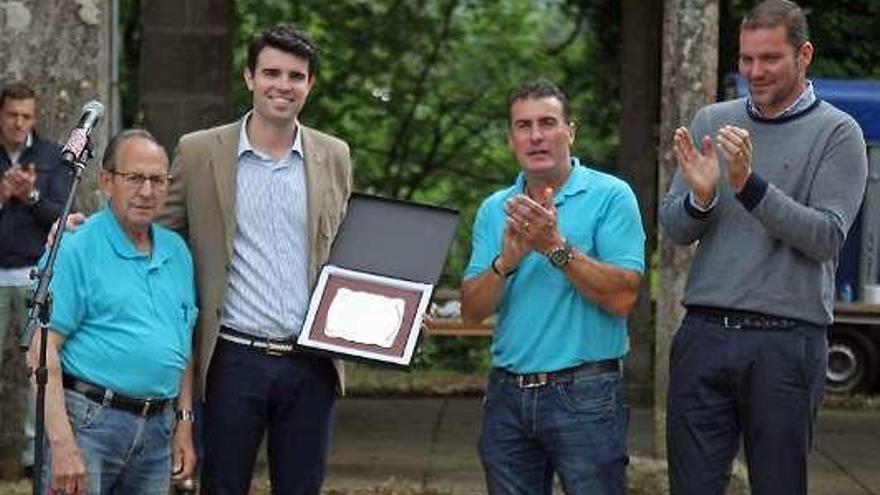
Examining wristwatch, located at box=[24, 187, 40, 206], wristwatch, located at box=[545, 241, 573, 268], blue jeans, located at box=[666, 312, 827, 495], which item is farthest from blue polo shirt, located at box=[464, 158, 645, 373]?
wristwatch, located at box=[24, 187, 40, 206]

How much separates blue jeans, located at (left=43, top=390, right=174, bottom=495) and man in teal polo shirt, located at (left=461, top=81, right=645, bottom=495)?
101 centimetres

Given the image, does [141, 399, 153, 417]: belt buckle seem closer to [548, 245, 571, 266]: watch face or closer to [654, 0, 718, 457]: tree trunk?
[548, 245, 571, 266]: watch face

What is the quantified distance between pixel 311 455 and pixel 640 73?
7.63 m

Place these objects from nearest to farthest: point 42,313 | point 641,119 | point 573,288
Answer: point 42,313, point 573,288, point 641,119

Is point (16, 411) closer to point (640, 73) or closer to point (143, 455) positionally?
point (143, 455)

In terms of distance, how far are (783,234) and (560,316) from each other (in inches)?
28.2

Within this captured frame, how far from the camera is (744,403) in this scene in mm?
6621

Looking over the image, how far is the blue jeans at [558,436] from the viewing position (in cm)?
658

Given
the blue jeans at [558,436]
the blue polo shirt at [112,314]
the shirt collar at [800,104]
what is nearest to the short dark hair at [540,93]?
the shirt collar at [800,104]

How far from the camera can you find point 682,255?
388 inches

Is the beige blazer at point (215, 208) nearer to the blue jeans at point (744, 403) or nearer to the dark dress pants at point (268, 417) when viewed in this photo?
the dark dress pants at point (268, 417)

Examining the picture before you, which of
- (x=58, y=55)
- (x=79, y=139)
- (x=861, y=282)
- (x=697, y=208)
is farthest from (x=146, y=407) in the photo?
(x=861, y=282)

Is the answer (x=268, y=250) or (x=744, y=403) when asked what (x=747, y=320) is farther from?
(x=268, y=250)

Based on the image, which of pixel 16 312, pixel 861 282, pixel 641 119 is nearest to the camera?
pixel 16 312
